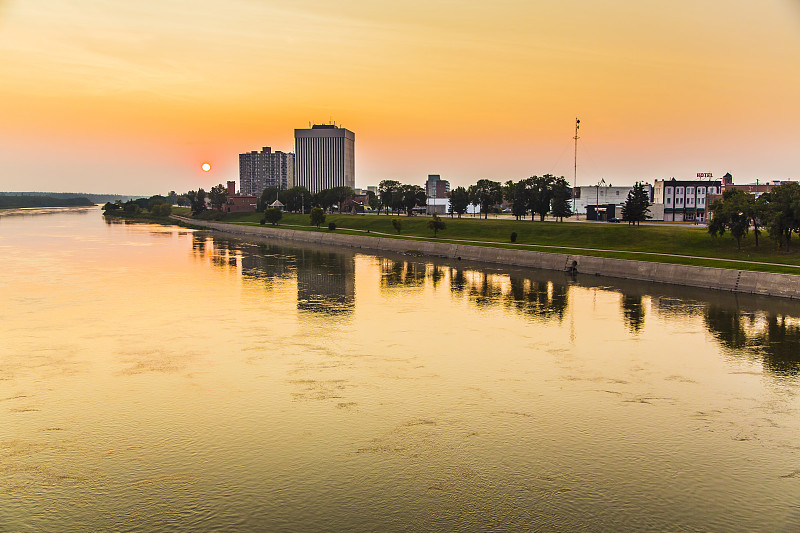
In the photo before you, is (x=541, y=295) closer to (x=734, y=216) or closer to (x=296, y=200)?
(x=734, y=216)

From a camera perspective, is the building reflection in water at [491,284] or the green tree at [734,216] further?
the green tree at [734,216]

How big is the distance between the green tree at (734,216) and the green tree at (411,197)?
301 ft

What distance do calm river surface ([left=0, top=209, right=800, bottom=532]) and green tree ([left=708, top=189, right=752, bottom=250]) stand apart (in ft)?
63.9

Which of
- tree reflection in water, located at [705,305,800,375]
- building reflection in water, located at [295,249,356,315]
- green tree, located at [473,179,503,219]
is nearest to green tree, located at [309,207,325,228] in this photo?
green tree, located at [473,179,503,219]

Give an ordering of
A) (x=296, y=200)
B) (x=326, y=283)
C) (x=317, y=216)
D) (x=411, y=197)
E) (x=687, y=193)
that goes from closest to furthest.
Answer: (x=326, y=283)
(x=317, y=216)
(x=411, y=197)
(x=687, y=193)
(x=296, y=200)

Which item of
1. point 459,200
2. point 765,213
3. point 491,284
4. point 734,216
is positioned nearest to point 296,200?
point 459,200

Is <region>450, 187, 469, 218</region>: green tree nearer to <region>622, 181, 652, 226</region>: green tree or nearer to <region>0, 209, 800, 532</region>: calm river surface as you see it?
<region>622, 181, 652, 226</region>: green tree

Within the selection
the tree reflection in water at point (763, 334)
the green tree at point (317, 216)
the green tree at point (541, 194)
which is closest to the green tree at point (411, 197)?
the green tree at point (317, 216)

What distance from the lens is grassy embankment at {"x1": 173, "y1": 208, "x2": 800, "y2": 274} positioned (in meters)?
57.5

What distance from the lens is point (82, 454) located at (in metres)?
18.4

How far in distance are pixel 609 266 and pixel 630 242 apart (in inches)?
611

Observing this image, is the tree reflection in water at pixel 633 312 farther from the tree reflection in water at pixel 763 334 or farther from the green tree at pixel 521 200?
the green tree at pixel 521 200

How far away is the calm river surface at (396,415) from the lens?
15.6 metres

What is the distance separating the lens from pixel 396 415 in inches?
862
